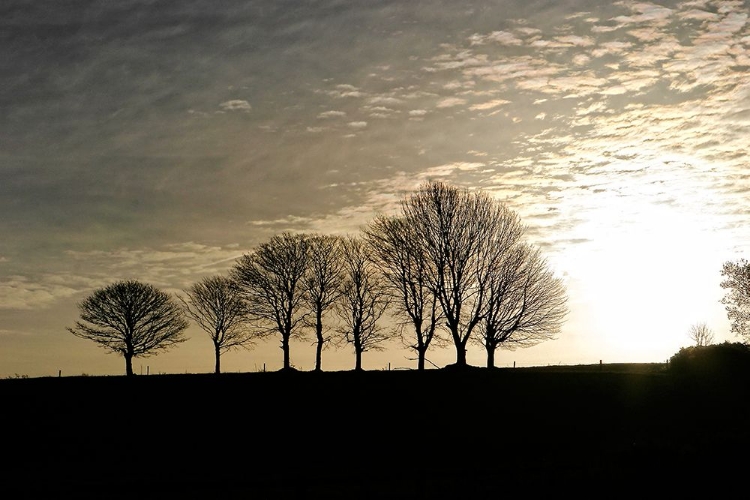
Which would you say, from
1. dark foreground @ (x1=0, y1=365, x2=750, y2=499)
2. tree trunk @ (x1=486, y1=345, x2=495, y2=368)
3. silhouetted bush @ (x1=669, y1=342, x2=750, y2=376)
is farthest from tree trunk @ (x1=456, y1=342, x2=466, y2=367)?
silhouetted bush @ (x1=669, y1=342, x2=750, y2=376)

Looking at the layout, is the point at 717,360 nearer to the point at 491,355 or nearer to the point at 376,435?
the point at 491,355

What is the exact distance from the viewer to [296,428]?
118ft

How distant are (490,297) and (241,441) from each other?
30.7 metres

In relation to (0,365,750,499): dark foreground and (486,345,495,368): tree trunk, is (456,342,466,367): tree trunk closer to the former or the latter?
(486,345,495,368): tree trunk

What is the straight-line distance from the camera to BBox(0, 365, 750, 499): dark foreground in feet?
72.8

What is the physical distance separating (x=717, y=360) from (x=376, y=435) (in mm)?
26977

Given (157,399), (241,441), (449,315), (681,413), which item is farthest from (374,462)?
(449,315)

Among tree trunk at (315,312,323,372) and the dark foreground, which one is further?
tree trunk at (315,312,323,372)

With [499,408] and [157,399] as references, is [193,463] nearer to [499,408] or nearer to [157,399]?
[157,399]

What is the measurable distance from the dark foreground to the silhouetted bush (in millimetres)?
1024

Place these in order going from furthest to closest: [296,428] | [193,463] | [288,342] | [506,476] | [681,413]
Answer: [288,342]
[681,413]
[296,428]
[193,463]
[506,476]

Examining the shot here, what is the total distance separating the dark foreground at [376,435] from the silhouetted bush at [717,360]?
1024 mm

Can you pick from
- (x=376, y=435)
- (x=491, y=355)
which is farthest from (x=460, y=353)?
(x=376, y=435)

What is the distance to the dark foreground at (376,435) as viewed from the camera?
2220cm
